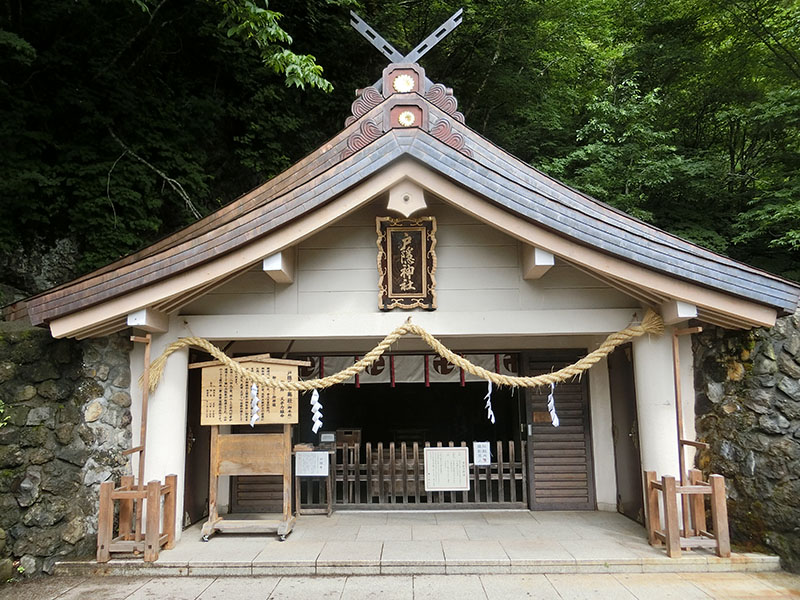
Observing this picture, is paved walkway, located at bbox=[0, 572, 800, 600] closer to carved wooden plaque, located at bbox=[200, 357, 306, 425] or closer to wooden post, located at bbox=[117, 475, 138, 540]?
wooden post, located at bbox=[117, 475, 138, 540]

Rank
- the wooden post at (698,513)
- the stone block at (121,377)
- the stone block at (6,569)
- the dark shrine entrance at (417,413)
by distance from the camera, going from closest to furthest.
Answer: the stone block at (6,569) < the wooden post at (698,513) < the stone block at (121,377) < the dark shrine entrance at (417,413)

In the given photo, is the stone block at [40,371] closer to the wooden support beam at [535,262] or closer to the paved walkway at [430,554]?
the paved walkway at [430,554]

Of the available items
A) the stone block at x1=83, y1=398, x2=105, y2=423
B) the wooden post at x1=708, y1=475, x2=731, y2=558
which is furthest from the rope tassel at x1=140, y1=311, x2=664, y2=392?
the wooden post at x1=708, y1=475, x2=731, y2=558

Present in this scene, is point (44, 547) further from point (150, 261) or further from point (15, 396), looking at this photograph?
point (150, 261)

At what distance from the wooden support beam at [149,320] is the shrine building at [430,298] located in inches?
1.0

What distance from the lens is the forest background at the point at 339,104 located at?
991 cm

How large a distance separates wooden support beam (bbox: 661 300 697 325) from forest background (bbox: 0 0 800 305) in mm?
5494

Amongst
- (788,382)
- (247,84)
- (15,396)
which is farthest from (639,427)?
(247,84)

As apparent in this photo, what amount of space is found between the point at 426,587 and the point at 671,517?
8.76ft

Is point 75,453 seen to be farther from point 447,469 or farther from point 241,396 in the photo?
point 447,469

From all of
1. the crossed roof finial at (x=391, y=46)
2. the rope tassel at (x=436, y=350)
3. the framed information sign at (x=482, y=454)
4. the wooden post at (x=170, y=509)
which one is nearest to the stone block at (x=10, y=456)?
the rope tassel at (x=436, y=350)

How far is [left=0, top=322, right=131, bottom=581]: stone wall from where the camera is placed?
5.61 metres

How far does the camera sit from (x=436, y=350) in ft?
20.4

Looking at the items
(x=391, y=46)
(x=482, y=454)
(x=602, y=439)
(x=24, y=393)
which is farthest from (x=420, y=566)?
(x=391, y=46)
